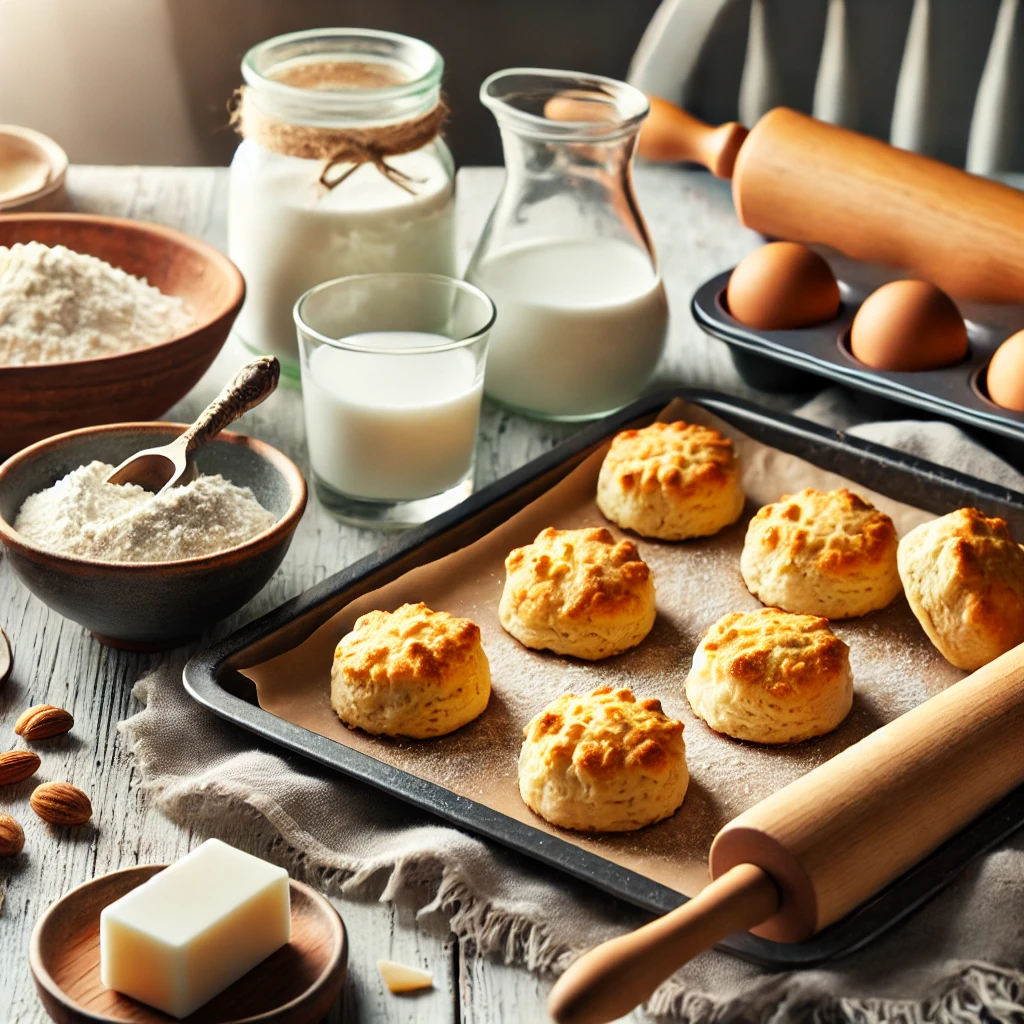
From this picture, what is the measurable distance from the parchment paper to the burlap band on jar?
539 mm

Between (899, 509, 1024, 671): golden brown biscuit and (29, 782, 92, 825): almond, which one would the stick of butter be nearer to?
(29, 782, 92, 825): almond

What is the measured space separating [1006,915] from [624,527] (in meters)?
0.79

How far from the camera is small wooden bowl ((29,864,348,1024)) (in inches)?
43.8

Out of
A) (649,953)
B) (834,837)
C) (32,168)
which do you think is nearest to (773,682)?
(834,837)

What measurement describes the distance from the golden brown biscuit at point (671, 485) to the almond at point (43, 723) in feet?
2.49

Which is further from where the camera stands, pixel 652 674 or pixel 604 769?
pixel 652 674

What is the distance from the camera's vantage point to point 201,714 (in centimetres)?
150

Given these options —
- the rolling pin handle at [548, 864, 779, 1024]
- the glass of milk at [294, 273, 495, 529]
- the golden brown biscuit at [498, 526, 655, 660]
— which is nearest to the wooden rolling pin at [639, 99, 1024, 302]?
the glass of milk at [294, 273, 495, 529]

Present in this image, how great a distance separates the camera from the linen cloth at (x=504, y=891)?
3.82 feet

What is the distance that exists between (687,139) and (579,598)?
1178 mm

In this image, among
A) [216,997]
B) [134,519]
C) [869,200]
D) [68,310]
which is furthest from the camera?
[869,200]

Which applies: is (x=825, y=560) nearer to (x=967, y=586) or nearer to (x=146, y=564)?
(x=967, y=586)

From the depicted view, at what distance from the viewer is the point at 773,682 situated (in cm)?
150

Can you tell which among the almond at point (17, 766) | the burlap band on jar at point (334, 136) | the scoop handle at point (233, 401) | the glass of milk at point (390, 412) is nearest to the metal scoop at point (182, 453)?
the scoop handle at point (233, 401)
